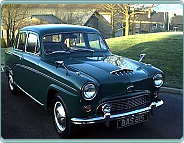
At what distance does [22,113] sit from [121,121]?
2330mm

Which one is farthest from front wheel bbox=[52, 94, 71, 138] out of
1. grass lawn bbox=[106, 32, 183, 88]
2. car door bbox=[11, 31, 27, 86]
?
grass lawn bbox=[106, 32, 183, 88]

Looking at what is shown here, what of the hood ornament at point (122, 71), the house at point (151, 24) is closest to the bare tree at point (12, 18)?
the house at point (151, 24)

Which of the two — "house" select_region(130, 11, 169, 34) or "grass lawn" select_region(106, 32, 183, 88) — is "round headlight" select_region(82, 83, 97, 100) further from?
"house" select_region(130, 11, 169, 34)

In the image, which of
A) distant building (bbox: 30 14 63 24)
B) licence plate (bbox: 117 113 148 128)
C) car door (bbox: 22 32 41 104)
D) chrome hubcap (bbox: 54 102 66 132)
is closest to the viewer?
licence plate (bbox: 117 113 148 128)

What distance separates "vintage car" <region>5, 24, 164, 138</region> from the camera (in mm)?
3543

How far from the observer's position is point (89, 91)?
3490 mm

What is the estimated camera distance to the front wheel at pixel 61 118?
373 centimetres

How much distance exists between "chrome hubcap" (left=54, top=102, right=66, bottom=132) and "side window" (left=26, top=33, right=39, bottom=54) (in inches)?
55.4

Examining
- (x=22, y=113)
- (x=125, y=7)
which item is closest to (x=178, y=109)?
(x=22, y=113)

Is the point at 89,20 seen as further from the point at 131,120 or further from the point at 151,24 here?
the point at 131,120

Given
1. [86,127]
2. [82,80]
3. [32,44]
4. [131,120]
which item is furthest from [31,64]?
[131,120]

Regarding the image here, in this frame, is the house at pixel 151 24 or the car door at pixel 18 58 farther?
the house at pixel 151 24

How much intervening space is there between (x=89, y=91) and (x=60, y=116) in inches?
31.2

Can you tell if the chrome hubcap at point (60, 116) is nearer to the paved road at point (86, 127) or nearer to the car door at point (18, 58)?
the paved road at point (86, 127)
